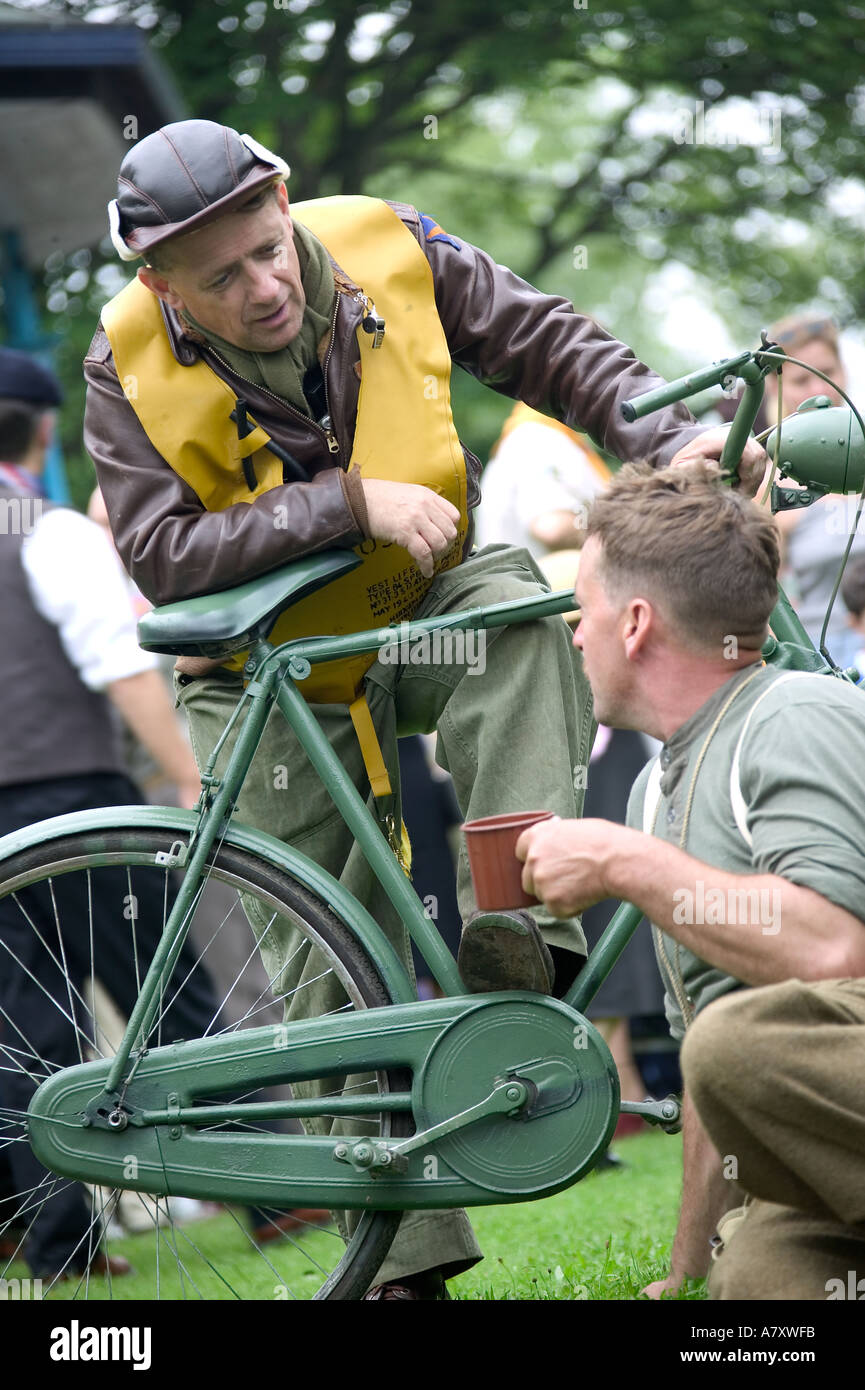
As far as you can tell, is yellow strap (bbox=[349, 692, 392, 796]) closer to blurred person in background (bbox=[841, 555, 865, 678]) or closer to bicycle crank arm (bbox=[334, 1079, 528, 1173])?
bicycle crank arm (bbox=[334, 1079, 528, 1173])

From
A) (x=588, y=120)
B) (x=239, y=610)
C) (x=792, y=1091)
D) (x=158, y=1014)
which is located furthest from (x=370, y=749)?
(x=588, y=120)

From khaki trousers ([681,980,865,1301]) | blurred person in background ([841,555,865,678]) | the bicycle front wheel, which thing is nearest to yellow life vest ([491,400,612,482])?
blurred person in background ([841,555,865,678])

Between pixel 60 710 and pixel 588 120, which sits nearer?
pixel 60 710

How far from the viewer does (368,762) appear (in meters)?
3.21

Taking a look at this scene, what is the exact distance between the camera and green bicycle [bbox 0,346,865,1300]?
112 inches

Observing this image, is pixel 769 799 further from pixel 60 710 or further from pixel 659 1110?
pixel 60 710

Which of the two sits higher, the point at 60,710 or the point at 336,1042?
the point at 60,710

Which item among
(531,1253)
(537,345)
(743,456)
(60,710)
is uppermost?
(537,345)

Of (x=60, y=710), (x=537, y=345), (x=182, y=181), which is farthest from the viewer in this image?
(x=60, y=710)

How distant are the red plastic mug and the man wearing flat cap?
11cm

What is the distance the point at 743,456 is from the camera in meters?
2.90

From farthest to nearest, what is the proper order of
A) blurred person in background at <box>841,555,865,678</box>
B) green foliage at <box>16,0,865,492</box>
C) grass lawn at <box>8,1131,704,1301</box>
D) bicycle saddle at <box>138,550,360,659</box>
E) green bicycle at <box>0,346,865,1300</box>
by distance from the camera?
green foliage at <box>16,0,865,492</box> < blurred person in background at <box>841,555,865,678</box> < grass lawn at <box>8,1131,704,1301</box> < bicycle saddle at <box>138,550,360,659</box> < green bicycle at <box>0,346,865,1300</box>

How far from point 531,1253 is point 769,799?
1.79m
